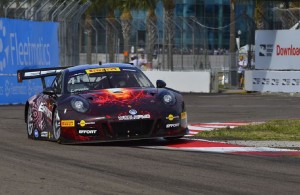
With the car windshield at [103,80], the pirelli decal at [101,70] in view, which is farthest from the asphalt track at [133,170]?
the pirelli decal at [101,70]

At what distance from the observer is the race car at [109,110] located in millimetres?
13367

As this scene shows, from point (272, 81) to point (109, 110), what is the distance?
23049 millimetres

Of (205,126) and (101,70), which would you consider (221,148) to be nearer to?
(101,70)

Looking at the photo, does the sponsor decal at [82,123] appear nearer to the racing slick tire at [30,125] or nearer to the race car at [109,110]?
the race car at [109,110]

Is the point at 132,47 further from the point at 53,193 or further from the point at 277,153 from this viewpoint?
the point at 53,193

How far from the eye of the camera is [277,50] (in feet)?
118

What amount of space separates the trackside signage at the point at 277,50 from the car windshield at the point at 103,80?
68.1 ft

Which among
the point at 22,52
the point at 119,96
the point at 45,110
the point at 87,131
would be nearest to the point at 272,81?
the point at 22,52

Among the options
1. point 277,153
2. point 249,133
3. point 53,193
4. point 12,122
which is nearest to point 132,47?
point 12,122

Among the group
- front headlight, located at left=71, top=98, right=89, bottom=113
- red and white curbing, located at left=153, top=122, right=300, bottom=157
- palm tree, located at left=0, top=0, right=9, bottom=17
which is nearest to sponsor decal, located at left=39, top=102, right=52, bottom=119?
front headlight, located at left=71, top=98, right=89, bottom=113

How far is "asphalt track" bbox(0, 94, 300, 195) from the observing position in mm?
9070

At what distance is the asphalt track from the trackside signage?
21776 mm

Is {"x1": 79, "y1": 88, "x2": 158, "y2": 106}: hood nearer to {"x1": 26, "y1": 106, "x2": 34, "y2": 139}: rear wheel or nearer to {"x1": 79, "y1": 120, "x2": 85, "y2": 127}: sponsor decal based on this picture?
{"x1": 79, "y1": 120, "x2": 85, "y2": 127}: sponsor decal

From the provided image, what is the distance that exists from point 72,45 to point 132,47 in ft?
19.3
